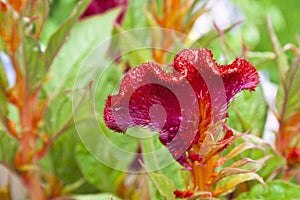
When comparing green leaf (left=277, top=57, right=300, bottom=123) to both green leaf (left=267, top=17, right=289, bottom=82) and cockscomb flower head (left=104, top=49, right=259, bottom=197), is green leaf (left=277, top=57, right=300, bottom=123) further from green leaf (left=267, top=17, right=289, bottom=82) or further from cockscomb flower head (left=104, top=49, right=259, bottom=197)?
cockscomb flower head (left=104, top=49, right=259, bottom=197)

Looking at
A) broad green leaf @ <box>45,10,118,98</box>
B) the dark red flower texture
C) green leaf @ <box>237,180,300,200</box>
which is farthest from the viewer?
broad green leaf @ <box>45,10,118,98</box>

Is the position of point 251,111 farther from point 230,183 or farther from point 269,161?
point 230,183

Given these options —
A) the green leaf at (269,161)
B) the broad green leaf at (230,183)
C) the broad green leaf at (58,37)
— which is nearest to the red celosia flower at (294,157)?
the green leaf at (269,161)

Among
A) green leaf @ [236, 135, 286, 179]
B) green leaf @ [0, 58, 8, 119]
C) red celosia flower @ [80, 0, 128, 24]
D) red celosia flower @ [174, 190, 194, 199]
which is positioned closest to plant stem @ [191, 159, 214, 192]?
red celosia flower @ [174, 190, 194, 199]

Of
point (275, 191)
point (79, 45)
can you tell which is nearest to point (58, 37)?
point (79, 45)

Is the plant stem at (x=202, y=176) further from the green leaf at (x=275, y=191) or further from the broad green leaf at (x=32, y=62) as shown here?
the broad green leaf at (x=32, y=62)

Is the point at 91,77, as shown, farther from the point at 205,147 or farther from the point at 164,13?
the point at 205,147
